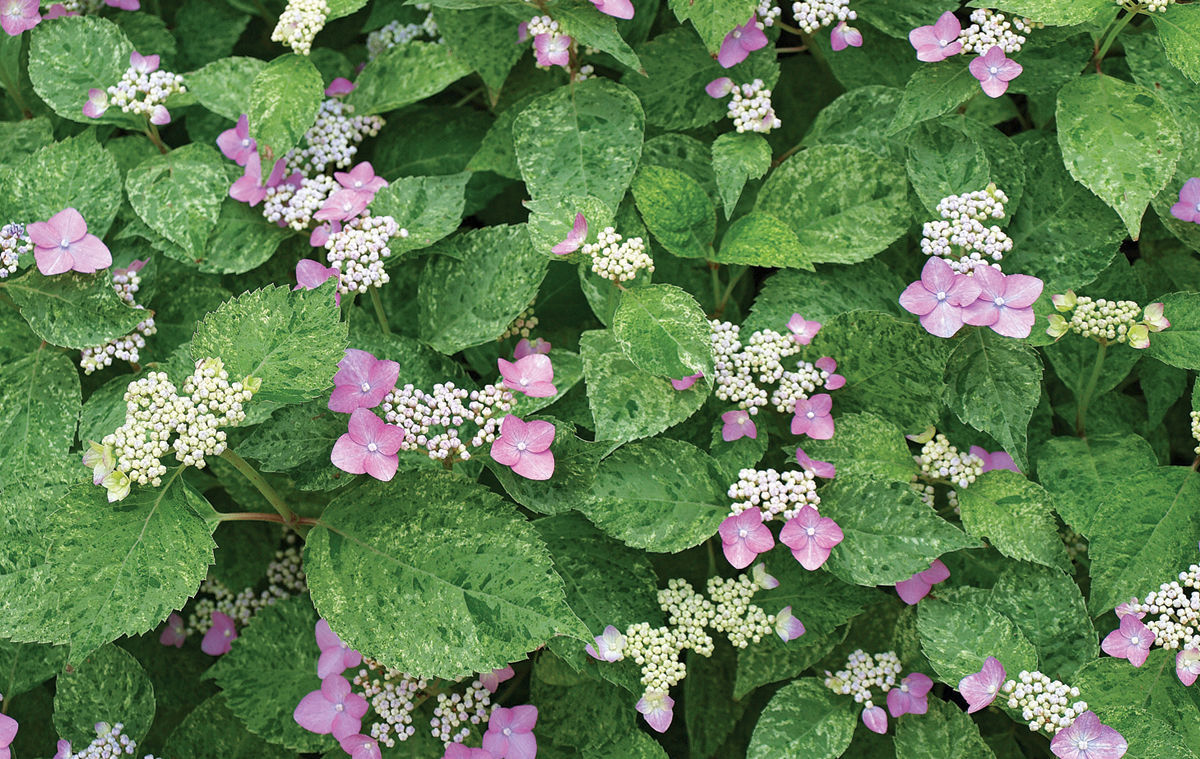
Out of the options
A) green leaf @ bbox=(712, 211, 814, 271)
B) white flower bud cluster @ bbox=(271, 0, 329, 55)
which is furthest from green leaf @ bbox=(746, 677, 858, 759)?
white flower bud cluster @ bbox=(271, 0, 329, 55)

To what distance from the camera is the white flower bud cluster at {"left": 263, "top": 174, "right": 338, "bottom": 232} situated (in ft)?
5.17

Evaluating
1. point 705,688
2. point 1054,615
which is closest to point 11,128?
point 705,688

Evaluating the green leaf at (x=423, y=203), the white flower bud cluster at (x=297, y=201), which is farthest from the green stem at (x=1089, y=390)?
the white flower bud cluster at (x=297, y=201)

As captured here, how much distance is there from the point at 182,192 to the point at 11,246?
244 mm

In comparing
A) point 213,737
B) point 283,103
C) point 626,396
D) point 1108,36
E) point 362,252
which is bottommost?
point 213,737

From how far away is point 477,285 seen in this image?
155 centimetres

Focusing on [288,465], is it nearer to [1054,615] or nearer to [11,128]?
[11,128]

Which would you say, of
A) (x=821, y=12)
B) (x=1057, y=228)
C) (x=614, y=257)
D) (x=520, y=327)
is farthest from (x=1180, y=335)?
(x=520, y=327)

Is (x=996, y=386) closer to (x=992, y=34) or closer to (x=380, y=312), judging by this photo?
(x=992, y=34)

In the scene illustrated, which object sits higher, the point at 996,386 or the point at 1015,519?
the point at 996,386

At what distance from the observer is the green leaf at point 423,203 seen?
154 centimetres

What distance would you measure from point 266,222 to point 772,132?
86 centimetres

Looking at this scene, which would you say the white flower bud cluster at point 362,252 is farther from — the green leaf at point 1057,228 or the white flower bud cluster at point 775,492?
the green leaf at point 1057,228

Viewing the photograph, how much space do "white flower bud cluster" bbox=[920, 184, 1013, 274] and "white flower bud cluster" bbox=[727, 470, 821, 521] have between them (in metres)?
0.36
